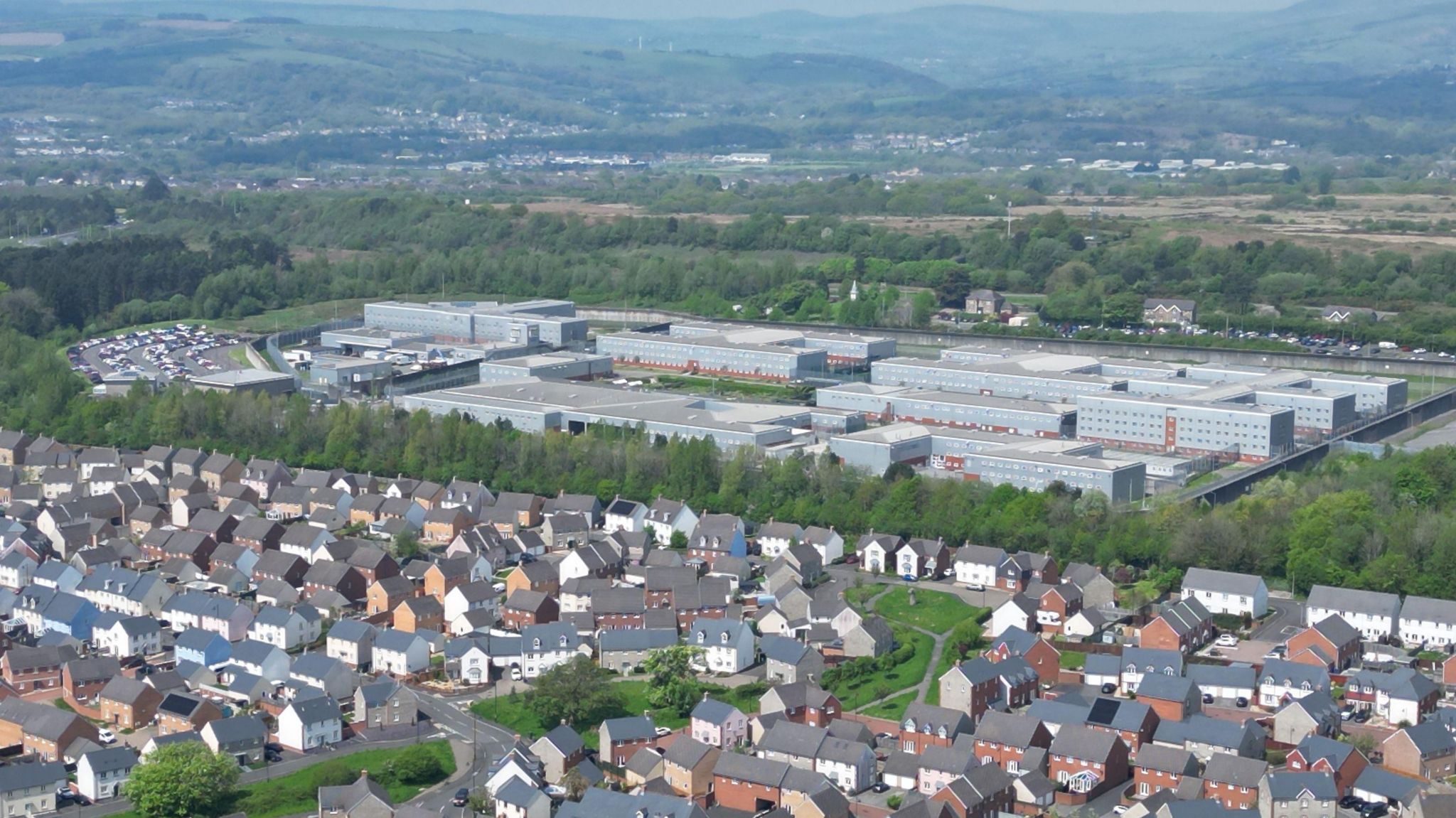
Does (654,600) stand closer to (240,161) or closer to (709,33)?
(240,161)

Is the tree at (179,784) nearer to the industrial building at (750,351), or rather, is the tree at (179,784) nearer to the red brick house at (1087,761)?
the red brick house at (1087,761)

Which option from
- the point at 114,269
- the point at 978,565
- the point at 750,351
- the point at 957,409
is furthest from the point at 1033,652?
the point at 114,269

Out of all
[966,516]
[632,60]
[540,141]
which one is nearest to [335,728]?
[966,516]

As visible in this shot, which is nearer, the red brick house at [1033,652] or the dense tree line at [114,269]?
the red brick house at [1033,652]

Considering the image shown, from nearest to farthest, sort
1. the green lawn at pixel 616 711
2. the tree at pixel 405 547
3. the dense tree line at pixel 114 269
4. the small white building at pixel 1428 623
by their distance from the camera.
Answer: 1. the green lawn at pixel 616 711
2. the small white building at pixel 1428 623
3. the tree at pixel 405 547
4. the dense tree line at pixel 114 269

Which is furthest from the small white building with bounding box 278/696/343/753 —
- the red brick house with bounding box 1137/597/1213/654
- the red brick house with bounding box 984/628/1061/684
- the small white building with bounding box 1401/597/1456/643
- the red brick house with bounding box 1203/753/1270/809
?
the small white building with bounding box 1401/597/1456/643

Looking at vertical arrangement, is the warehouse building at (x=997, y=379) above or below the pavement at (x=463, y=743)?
above

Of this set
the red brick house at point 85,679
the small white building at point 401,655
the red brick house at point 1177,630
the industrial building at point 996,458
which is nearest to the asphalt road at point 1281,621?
the red brick house at point 1177,630

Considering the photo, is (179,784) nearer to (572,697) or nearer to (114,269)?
(572,697)

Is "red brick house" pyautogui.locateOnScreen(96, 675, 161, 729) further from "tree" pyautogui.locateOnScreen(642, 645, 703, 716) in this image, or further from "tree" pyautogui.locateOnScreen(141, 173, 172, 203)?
"tree" pyautogui.locateOnScreen(141, 173, 172, 203)
